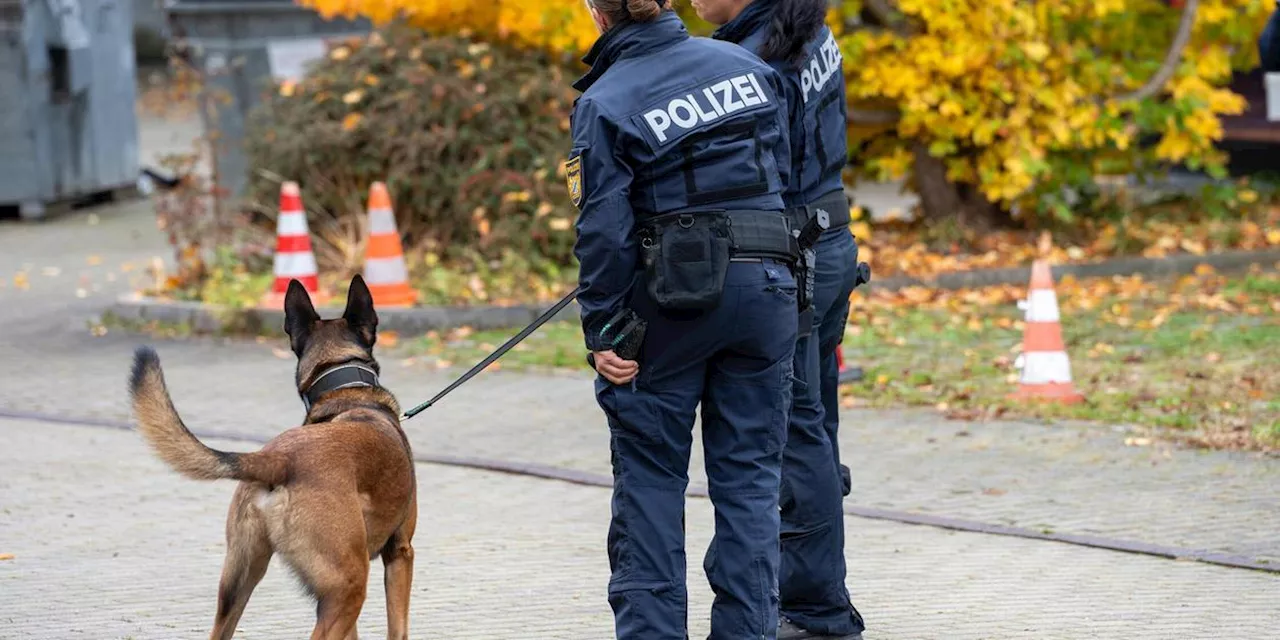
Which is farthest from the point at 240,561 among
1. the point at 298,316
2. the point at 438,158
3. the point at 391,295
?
the point at 438,158

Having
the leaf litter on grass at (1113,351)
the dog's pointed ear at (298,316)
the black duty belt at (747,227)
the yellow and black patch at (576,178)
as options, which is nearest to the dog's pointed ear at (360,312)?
the dog's pointed ear at (298,316)

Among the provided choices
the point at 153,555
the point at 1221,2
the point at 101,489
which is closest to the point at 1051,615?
the point at 153,555

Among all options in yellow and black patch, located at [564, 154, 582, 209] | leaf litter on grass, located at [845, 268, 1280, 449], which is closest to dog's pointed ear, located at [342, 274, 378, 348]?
yellow and black patch, located at [564, 154, 582, 209]

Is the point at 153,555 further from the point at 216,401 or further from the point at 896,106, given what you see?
the point at 896,106

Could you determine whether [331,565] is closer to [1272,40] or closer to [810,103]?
[810,103]

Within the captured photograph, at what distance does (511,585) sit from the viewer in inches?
216

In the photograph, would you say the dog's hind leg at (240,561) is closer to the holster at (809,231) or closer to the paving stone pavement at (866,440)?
the holster at (809,231)

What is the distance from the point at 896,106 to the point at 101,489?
7145 millimetres

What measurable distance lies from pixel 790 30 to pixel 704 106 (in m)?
0.62

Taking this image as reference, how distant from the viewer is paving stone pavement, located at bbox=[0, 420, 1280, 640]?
16.4 ft

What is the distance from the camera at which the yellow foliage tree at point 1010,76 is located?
37.3ft

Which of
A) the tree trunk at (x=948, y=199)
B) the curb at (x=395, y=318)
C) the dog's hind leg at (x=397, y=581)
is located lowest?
the curb at (x=395, y=318)

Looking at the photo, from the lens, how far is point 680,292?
157 inches

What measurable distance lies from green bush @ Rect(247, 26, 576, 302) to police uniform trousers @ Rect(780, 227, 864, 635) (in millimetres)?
6225
